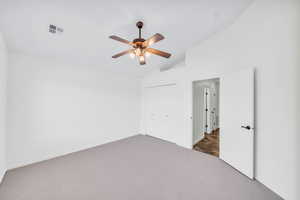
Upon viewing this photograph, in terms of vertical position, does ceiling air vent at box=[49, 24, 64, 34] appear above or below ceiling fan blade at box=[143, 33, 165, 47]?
above

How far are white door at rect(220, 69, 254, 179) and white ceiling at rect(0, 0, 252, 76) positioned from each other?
1.23 meters

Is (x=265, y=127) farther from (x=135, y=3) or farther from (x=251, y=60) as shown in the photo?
(x=135, y=3)

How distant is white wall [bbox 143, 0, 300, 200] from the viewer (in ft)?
5.10

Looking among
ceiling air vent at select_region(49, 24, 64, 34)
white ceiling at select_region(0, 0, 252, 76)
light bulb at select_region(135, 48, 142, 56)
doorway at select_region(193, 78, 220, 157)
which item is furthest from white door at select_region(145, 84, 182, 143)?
ceiling air vent at select_region(49, 24, 64, 34)

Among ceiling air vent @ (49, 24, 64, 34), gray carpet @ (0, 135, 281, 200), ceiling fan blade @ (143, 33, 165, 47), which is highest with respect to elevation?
ceiling air vent @ (49, 24, 64, 34)

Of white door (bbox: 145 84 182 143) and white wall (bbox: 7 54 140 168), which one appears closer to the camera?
white wall (bbox: 7 54 140 168)

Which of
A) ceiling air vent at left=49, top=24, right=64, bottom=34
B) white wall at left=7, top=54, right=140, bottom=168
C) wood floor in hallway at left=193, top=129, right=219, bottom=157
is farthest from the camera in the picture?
wood floor in hallway at left=193, top=129, right=219, bottom=157

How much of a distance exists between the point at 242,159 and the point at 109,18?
3442 millimetres

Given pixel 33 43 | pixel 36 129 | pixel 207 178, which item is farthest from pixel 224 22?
pixel 36 129

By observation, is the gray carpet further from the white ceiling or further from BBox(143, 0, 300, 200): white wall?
the white ceiling

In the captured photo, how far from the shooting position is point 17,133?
2.41 meters

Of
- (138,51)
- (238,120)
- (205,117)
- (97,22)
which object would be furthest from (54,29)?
(205,117)

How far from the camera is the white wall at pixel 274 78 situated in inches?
61.2

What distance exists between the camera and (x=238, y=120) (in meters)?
2.33
